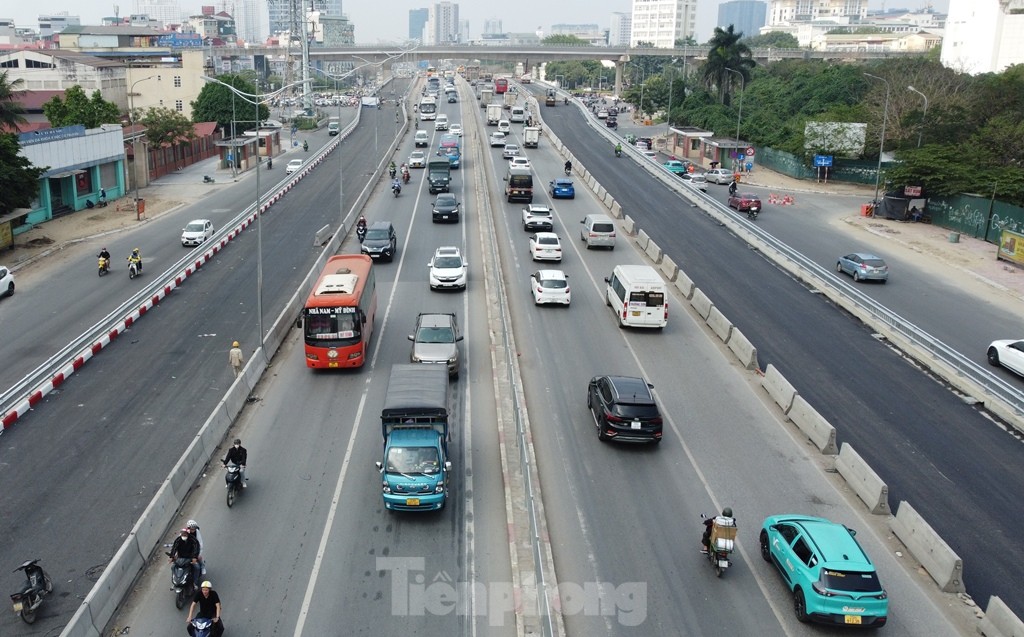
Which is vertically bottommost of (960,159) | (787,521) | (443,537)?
(443,537)

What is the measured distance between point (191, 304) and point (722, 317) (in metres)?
→ 22.2

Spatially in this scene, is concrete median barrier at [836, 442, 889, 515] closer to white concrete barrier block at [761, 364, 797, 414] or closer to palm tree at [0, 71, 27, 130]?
white concrete barrier block at [761, 364, 797, 414]

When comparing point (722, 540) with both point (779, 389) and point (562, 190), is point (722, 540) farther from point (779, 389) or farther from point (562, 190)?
point (562, 190)

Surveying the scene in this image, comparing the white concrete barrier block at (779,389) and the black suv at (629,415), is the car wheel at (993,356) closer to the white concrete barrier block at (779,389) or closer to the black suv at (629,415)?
the white concrete barrier block at (779,389)

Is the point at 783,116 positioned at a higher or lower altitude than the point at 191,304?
higher

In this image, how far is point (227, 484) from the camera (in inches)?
779

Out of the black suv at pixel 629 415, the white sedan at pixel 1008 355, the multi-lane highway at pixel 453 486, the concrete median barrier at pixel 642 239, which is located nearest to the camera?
the multi-lane highway at pixel 453 486

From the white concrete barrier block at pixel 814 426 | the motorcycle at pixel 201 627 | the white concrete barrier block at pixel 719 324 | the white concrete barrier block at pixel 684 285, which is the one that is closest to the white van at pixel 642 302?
the white concrete barrier block at pixel 719 324

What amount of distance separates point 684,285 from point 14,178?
1466 inches

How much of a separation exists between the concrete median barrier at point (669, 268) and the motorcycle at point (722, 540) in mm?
24416

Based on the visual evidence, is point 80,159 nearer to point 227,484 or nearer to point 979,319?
point 227,484

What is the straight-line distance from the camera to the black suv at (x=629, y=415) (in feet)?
73.7

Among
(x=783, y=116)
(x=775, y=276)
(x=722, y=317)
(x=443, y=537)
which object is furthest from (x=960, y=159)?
(x=443, y=537)

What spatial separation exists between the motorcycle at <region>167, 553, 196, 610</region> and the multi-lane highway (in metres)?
0.38
